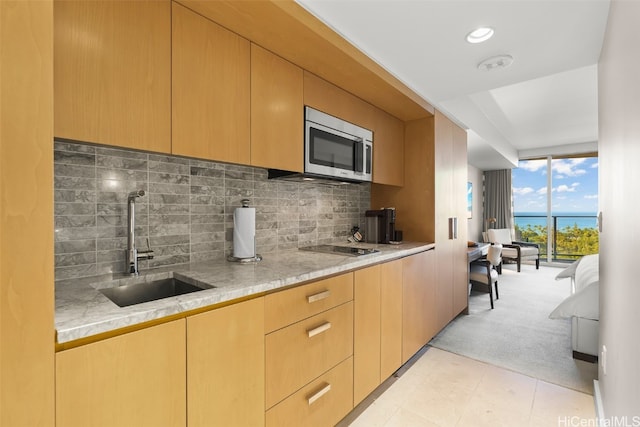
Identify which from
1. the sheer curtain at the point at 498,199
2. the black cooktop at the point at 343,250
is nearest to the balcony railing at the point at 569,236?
the sheer curtain at the point at 498,199

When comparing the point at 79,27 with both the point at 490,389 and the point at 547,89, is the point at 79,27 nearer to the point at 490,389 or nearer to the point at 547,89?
the point at 490,389

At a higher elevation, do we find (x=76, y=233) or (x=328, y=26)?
(x=328, y=26)

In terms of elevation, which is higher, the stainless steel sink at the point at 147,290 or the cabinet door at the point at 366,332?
Result: the stainless steel sink at the point at 147,290

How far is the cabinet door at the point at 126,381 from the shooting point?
2.60ft

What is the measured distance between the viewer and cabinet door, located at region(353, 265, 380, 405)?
181cm

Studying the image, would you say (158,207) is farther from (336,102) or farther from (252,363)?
(336,102)

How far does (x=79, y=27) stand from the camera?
1.04 m

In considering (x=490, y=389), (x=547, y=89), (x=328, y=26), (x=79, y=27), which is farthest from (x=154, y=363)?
(x=547, y=89)

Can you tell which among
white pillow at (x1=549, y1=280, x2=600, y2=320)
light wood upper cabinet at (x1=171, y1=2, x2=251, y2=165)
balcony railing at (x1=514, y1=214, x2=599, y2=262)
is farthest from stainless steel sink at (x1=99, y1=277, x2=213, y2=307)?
balcony railing at (x1=514, y1=214, x2=599, y2=262)

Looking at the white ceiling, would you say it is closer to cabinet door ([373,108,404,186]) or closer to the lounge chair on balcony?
cabinet door ([373,108,404,186])

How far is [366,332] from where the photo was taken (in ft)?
6.25

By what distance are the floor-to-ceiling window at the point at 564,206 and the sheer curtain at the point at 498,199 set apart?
21.8 inches

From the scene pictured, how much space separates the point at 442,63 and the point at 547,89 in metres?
2.49

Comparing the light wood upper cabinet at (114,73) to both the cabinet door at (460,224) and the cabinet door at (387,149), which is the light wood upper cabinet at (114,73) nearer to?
the cabinet door at (387,149)
